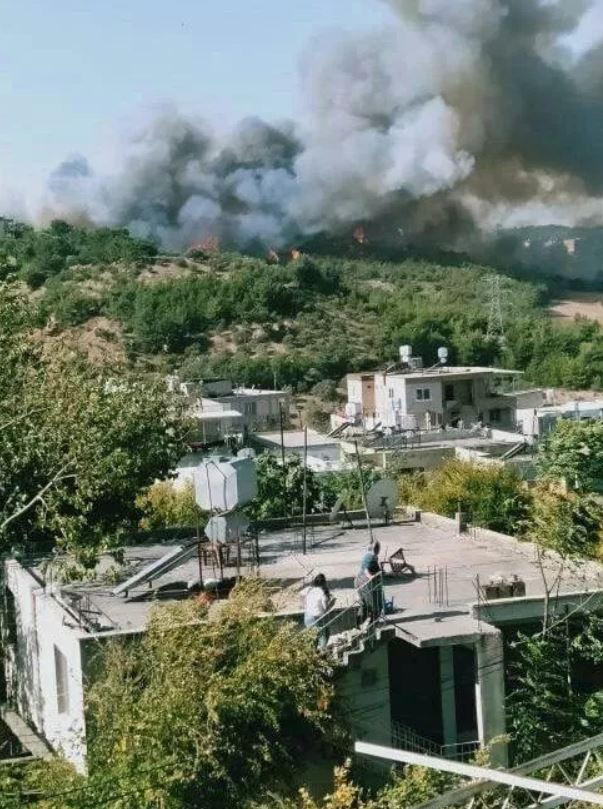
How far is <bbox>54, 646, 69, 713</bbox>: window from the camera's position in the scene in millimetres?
10312

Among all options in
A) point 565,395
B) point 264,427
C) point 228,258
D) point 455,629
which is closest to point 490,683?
point 455,629

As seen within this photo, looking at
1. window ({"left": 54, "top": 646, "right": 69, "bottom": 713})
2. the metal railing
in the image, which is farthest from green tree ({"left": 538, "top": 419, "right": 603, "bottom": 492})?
window ({"left": 54, "top": 646, "right": 69, "bottom": 713})

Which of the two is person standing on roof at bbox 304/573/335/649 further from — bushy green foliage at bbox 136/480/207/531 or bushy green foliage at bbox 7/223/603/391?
bushy green foliage at bbox 7/223/603/391

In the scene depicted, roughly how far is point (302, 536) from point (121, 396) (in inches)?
108

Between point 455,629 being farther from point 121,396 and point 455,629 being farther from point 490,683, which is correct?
point 121,396

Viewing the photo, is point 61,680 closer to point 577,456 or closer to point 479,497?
point 479,497

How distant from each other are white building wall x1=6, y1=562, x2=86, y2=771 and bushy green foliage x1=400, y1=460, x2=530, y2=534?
27.2 ft

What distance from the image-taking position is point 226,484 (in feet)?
39.3

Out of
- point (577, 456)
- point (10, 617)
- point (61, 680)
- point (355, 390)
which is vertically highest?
point (355, 390)

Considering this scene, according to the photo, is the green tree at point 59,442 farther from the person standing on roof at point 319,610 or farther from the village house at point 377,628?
the person standing on roof at point 319,610

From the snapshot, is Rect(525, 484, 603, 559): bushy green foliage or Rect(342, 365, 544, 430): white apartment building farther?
Rect(342, 365, 544, 430): white apartment building

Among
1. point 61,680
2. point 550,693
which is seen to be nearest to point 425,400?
point 550,693

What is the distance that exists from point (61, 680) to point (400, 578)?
3.35 m

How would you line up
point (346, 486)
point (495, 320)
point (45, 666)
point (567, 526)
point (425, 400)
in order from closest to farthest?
point (45, 666) < point (567, 526) < point (346, 486) < point (425, 400) < point (495, 320)
